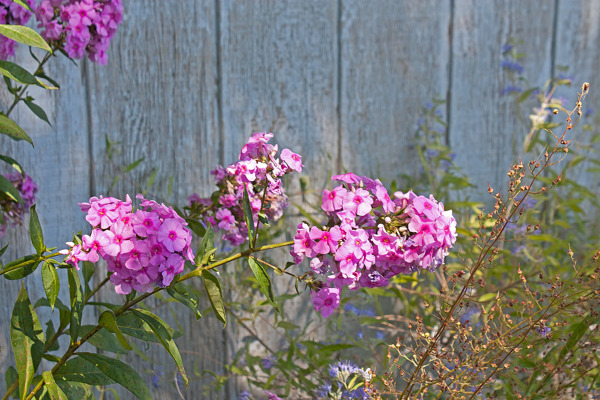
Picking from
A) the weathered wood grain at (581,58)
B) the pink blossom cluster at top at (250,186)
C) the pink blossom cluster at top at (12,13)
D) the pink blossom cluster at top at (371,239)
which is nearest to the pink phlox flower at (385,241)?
the pink blossom cluster at top at (371,239)

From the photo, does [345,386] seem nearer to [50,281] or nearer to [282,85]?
[50,281]

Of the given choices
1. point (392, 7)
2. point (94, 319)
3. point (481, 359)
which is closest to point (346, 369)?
point (481, 359)

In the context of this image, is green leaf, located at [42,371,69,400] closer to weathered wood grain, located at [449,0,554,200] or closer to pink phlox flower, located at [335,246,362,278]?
pink phlox flower, located at [335,246,362,278]

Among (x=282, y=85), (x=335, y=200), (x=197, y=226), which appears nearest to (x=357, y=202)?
(x=335, y=200)

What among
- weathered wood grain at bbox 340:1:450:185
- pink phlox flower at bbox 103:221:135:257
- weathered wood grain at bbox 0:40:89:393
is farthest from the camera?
weathered wood grain at bbox 340:1:450:185

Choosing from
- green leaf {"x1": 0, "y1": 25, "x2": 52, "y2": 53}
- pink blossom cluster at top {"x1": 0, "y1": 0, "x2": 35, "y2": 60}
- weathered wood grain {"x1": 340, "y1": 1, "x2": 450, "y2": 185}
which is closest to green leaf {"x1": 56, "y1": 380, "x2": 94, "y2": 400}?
green leaf {"x1": 0, "y1": 25, "x2": 52, "y2": 53}

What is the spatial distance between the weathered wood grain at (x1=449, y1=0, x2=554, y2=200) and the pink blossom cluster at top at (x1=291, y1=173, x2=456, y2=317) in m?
1.09

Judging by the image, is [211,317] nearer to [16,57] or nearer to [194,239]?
[194,239]

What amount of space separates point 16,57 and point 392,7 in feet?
3.11

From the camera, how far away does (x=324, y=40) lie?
1630 mm

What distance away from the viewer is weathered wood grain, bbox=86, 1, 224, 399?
142cm

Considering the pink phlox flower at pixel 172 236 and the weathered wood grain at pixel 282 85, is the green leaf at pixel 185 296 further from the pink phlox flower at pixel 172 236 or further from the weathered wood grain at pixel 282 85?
the weathered wood grain at pixel 282 85

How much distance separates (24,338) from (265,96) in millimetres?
871

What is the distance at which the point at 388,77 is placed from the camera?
1.74 m
